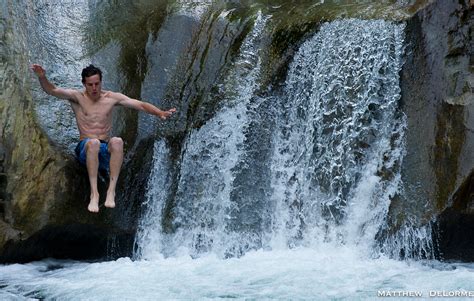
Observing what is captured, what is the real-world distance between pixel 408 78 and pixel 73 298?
3667 mm

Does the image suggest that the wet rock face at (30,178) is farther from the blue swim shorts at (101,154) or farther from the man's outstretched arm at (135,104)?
the man's outstretched arm at (135,104)

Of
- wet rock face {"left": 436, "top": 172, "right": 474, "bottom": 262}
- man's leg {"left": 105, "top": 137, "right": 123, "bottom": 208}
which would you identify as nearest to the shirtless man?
man's leg {"left": 105, "top": 137, "right": 123, "bottom": 208}

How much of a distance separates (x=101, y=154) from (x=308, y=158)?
1.89m

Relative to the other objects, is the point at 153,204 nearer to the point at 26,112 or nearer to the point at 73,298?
the point at 26,112

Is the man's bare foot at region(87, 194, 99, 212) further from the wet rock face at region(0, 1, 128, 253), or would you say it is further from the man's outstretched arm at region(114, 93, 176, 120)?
the man's outstretched arm at region(114, 93, 176, 120)

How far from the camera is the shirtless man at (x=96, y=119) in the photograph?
727 centimetres

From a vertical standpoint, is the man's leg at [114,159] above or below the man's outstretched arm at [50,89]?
below

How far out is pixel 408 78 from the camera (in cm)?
777

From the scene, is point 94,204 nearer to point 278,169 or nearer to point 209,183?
point 209,183

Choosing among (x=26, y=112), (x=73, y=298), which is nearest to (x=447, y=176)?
(x=73, y=298)

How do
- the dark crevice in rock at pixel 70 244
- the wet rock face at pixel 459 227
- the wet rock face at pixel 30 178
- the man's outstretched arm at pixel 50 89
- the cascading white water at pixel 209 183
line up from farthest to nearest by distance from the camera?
the cascading white water at pixel 209 183
the dark crevice in rock at pixel 70 244
the wet rock face at pixel 30 178
the man's outstretched arm at pixel 50 89
the wet rock face at pixel 459 227

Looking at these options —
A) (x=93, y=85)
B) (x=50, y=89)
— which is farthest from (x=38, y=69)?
(x=93, y=85)

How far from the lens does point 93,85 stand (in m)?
7.45

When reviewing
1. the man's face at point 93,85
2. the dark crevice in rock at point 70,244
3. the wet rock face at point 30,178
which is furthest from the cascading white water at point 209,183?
the man's face at point 93,85
